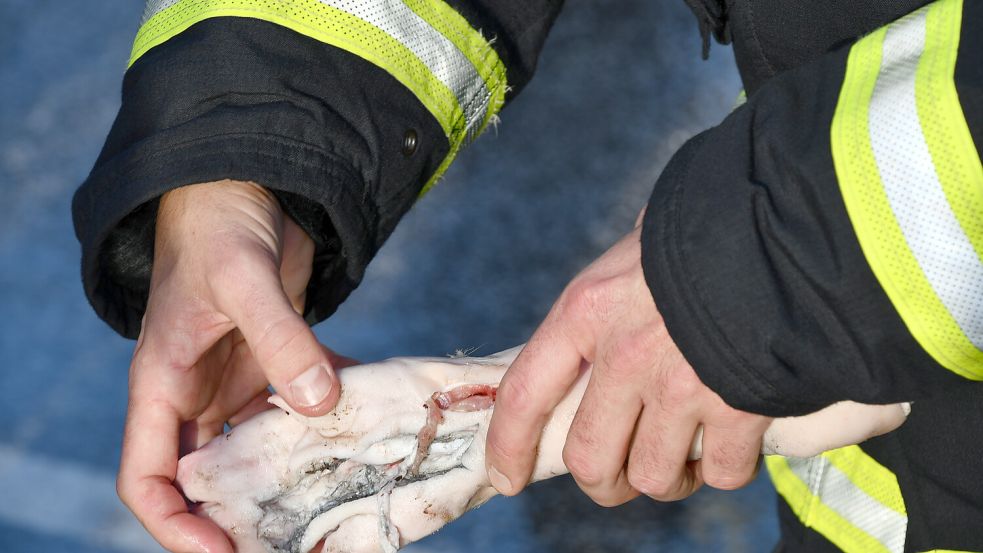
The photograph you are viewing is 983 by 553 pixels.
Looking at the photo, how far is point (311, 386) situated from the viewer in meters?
1.02

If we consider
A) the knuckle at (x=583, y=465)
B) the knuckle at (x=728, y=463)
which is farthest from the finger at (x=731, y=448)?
the knuckle at (x=583, y=465)

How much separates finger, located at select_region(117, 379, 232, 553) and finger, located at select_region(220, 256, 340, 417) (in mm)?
138

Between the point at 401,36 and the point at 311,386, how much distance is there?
387 mm

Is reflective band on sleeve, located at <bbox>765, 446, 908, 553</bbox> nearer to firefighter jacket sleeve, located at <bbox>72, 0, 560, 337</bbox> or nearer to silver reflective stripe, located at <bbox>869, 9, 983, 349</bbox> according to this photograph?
silver reflective stripe, located at <bbox>869, 9, 983, 349</bbox>

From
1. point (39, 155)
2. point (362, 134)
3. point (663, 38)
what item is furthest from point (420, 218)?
point (362, 134)

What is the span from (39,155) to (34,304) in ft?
1.26

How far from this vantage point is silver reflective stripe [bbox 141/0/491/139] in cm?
110

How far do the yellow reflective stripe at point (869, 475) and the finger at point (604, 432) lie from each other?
261 millimetres

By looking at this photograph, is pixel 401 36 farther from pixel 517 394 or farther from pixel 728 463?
pixel 728 463

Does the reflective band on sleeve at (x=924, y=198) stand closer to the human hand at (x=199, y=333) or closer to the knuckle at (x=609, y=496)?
the knuckle at (x=609, y=496)

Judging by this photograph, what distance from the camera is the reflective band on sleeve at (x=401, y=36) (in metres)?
1.08

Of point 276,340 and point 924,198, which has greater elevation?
point 924,198

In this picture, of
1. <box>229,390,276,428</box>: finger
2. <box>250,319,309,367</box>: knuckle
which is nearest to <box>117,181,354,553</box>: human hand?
<box>250,319,309,367</box>: knuckle

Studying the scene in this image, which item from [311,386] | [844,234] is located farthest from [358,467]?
[844,234]
